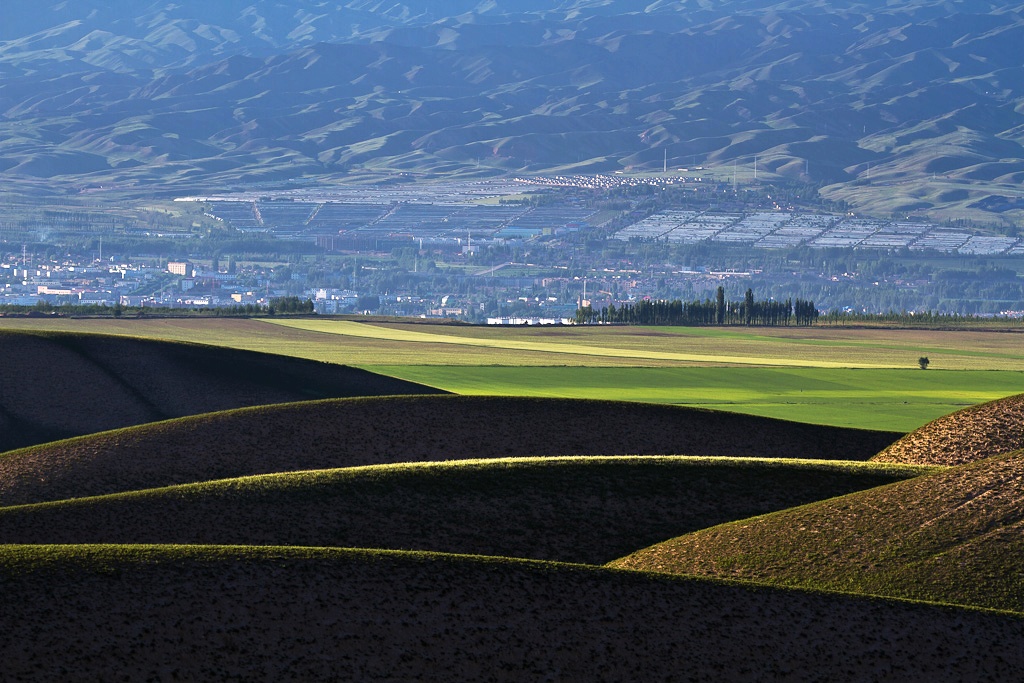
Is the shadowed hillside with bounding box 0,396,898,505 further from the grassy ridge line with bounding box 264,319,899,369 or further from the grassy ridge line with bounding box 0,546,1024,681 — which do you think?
the grassy ridge line with bounding box 264,319,899,369

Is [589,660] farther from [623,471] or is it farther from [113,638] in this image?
[623,471]

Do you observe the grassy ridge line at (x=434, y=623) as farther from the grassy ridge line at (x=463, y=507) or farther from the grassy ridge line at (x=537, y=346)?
the grassy ridge line at (x=537, y=346)

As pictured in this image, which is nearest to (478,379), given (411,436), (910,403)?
(910,403)

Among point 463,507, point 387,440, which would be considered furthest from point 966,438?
point 463,507

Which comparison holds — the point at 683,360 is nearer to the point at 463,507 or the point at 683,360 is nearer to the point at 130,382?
the point at 130,382

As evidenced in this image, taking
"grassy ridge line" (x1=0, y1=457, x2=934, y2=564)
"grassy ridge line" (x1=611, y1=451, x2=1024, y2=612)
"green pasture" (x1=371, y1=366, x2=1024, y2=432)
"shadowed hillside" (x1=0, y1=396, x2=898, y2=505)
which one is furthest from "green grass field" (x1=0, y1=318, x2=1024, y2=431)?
"grassy ridge line" (x1=611, y1=451, x2=1024, y2=612)

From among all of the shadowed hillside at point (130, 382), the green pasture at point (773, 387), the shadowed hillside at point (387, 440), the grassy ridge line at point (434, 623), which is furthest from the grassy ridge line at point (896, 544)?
the green pasture at point (773, 387)
